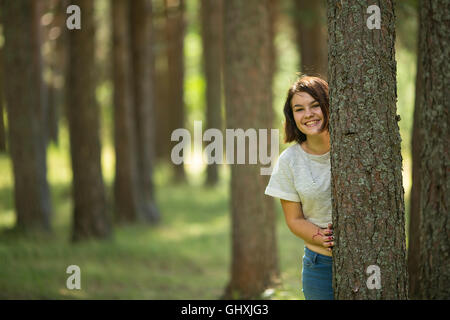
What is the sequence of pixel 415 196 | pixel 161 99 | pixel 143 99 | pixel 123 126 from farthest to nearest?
pixel 161 99
pixel 143 99
pixel 123 126
pixel 415 196

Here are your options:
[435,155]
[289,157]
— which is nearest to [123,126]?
[435,155]

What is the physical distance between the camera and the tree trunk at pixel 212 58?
18978 millimetres

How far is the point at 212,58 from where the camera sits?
19.5 m

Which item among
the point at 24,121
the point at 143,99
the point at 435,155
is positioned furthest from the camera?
the point at 143,99

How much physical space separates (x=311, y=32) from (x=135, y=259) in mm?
8659

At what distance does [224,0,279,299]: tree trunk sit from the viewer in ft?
23.4

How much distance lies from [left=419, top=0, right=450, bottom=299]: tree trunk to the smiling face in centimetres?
145

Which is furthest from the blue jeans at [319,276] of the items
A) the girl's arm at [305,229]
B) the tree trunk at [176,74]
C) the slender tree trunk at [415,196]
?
the tree trunk at [176,74]

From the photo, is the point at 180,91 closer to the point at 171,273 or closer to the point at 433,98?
the point at 171,273

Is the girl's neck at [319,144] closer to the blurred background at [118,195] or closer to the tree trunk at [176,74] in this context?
the blurred background at [118,195]

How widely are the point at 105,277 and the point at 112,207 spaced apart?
6142 mm

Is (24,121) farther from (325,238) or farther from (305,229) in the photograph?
(325,238)

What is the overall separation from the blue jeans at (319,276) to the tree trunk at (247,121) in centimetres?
309

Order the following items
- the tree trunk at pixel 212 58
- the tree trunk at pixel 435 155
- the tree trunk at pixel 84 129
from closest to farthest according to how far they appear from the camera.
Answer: the tree trunk at pixel 435 155 → the tree trunk at pixel 84 129 → the tree trunk at pixel 212 58
